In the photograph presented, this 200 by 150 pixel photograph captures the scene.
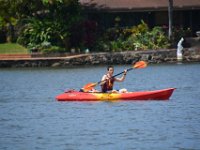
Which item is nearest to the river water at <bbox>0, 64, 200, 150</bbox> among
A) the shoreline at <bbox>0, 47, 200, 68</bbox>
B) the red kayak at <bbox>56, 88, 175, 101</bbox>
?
the red kayak at <bbox>56, 88, 175, 101</bbox>

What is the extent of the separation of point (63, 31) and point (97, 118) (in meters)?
24.8

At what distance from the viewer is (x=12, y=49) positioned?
5447cm

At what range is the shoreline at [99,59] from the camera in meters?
51.0

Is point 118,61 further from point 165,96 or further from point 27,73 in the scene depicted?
point 165,96

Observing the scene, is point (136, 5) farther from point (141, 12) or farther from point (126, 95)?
point (126, 95)

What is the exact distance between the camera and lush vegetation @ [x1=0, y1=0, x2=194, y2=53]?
2096 inches

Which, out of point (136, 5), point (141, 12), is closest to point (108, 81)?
point (136, 5)

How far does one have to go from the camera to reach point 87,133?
25969 mm

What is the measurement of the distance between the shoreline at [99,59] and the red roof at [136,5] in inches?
241

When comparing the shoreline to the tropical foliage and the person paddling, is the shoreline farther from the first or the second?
the person paddling

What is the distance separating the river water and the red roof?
13910 mm

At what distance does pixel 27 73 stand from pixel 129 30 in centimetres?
1024

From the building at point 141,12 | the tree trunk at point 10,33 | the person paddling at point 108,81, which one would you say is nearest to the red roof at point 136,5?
the building at point 141,12

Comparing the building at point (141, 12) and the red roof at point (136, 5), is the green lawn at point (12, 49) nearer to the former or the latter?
the building at point (141, 12)
